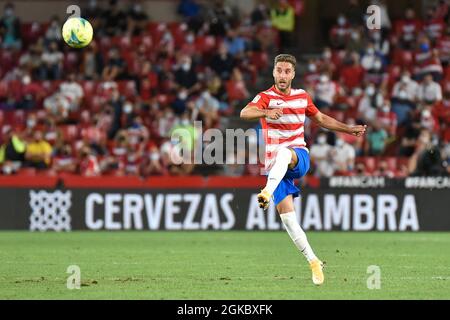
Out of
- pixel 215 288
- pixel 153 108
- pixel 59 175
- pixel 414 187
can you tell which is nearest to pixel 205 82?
pixel 153 108

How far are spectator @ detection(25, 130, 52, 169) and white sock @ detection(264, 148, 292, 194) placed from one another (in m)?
13.6

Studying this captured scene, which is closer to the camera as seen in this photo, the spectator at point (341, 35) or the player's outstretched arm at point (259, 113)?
the player's outstretched arm at point (259, 113)

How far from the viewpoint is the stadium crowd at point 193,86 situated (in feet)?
80.7

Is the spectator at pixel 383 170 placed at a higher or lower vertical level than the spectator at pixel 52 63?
lower

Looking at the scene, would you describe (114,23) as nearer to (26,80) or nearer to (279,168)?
(26,80)

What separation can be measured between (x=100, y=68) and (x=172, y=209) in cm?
777

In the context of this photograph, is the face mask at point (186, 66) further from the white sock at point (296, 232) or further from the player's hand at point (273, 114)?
the player's hand at point (273, 114)

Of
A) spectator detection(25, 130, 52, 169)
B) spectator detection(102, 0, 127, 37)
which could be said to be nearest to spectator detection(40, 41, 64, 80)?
spectator detection(102, 0, 127, 37)

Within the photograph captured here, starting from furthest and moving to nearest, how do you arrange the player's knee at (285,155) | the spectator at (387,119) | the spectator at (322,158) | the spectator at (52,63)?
the spectator at (52,63)
the spectator at (387,119)
the spectator at (322,158)
the player's knee at (285,155)

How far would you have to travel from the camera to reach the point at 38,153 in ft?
81.1

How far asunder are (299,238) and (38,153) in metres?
13.9

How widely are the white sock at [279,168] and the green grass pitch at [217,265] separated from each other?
1.06m

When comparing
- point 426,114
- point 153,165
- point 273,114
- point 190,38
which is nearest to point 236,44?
point 190,38

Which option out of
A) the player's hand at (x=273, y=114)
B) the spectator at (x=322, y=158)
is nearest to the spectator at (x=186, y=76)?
the spectator at (x=322, y=158)
